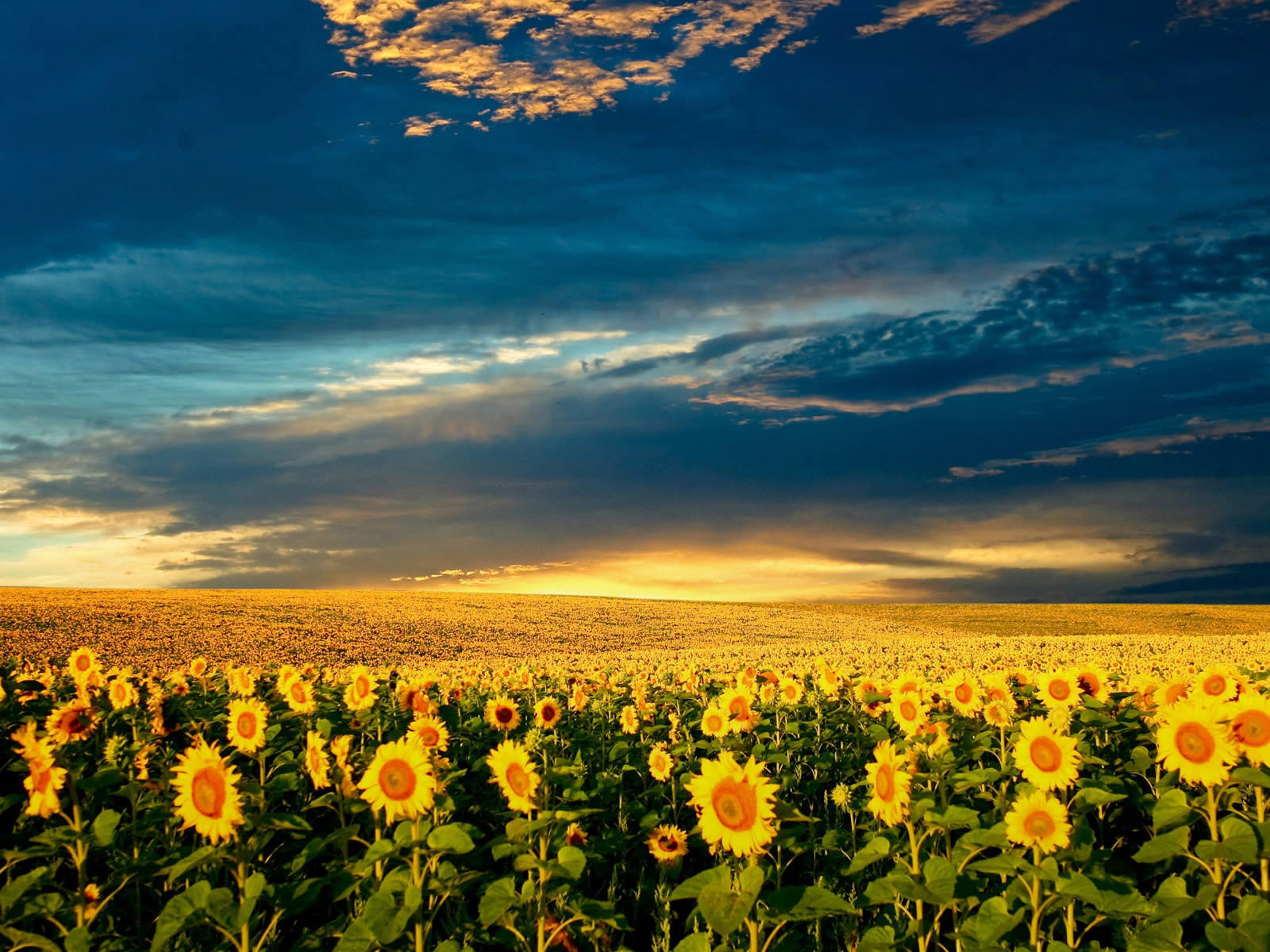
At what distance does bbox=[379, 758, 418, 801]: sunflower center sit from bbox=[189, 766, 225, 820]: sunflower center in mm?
1058

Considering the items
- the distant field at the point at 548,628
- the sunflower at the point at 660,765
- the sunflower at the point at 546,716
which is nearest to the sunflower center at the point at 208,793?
the sunflower at the point at 660,765

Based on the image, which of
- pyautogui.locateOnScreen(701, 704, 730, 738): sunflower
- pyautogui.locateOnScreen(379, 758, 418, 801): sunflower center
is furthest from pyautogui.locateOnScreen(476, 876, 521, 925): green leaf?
pyautogui.locateOnScreen(701, 704, 730, 738): sunflower

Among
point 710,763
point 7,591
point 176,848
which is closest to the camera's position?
point 710,763

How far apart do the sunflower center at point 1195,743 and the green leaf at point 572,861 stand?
406 centimetres

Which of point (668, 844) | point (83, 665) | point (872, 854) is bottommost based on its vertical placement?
point (668, 844)

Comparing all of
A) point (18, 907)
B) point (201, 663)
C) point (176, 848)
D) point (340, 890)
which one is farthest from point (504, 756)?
point (201, 663)

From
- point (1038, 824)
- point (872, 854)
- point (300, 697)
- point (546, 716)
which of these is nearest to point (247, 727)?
point (300, 697)

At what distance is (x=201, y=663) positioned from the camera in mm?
12570

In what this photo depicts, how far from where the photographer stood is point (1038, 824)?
211 inches

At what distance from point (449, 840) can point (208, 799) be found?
1.69 m

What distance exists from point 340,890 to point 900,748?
4.29 metres

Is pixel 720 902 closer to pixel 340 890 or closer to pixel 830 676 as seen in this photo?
pixel 340 890

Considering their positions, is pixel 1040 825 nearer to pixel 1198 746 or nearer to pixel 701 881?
pixel 1198 746

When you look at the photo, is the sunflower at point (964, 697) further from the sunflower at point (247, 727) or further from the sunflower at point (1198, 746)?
the sunflower at point (247, 727)
